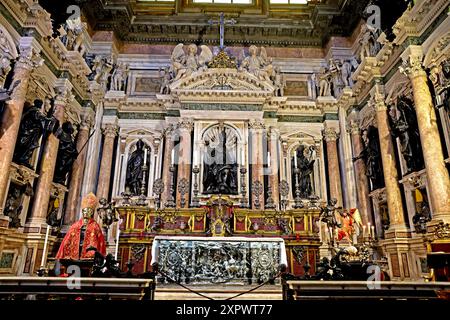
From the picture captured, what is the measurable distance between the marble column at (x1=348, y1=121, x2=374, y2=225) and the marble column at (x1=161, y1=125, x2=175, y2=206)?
674 centimetres

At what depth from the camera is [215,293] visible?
584cm

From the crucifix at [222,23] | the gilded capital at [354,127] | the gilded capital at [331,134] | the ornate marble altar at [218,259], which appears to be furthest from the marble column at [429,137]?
the crucifix at [222,23]

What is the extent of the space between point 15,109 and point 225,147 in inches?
264

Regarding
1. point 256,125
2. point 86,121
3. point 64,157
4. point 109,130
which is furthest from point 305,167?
point 64,157

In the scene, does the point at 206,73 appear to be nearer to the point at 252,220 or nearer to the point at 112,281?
the point at 252,220

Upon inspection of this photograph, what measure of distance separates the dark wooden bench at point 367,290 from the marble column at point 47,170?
25.3 feet

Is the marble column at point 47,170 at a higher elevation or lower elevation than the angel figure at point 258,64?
lower

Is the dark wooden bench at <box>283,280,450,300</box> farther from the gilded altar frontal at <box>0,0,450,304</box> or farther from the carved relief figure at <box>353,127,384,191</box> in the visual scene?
the carved relief figure at <box>353,127,384,191</box>

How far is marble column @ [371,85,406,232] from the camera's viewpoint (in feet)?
Answer: 28.7

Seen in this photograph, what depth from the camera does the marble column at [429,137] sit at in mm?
6977

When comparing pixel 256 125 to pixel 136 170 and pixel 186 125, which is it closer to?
pixel 186 125

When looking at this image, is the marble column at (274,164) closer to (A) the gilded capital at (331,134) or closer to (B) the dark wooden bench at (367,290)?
(A) the gilded capital at (331,134)

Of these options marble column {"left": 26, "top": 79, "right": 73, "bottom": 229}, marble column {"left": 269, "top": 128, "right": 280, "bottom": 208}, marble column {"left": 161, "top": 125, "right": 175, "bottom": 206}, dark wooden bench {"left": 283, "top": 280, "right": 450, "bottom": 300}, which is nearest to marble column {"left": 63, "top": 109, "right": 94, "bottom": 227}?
marble column {"left": 26, "top": 79, "right": 73, "bottom": 229}
